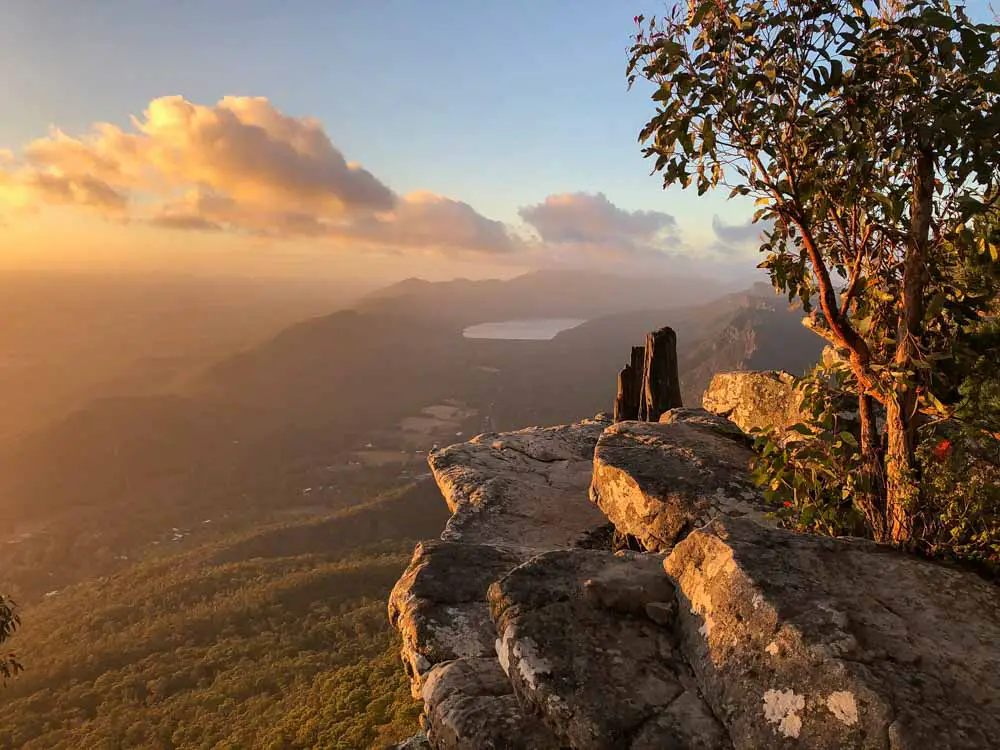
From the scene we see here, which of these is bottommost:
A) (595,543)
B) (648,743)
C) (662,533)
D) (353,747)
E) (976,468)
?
(353,747)

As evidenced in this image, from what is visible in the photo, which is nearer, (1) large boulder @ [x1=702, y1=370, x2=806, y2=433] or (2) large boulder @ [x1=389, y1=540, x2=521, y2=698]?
(2) large boulder @ [x1=389, y1=540, x2=521, y2=698]

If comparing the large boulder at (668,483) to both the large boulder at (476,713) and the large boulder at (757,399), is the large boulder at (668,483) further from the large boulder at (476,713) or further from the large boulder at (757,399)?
the large boulder at (476,713)

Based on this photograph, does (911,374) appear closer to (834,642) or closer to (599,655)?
(834,642)

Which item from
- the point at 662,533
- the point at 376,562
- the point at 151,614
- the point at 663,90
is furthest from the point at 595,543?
the point at 151,614

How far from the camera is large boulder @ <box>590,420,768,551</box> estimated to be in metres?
13.2

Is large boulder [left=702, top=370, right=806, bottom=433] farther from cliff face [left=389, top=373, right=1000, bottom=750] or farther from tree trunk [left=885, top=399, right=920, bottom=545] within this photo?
cliff face [left=389, top=373, right=1000, bottom=750]

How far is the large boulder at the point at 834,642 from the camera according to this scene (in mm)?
5602

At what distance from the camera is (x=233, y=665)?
73938 millimetres

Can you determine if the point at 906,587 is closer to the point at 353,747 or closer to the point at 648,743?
the point at 648,743

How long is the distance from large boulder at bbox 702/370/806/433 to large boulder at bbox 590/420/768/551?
0.99 meters

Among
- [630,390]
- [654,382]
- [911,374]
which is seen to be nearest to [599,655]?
[911,374]

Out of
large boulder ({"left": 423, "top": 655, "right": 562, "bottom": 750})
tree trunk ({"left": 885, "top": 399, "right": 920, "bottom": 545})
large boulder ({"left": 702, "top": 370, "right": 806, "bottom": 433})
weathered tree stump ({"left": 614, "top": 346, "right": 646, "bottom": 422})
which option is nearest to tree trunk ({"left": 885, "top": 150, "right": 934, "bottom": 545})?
tree trunk ({"left": 885, "top": 399, "right": 920, "bottom": 545})

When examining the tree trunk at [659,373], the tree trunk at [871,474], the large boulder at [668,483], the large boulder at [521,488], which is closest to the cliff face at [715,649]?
the tree trunk at [871,474]

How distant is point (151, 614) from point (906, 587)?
116235 mm
